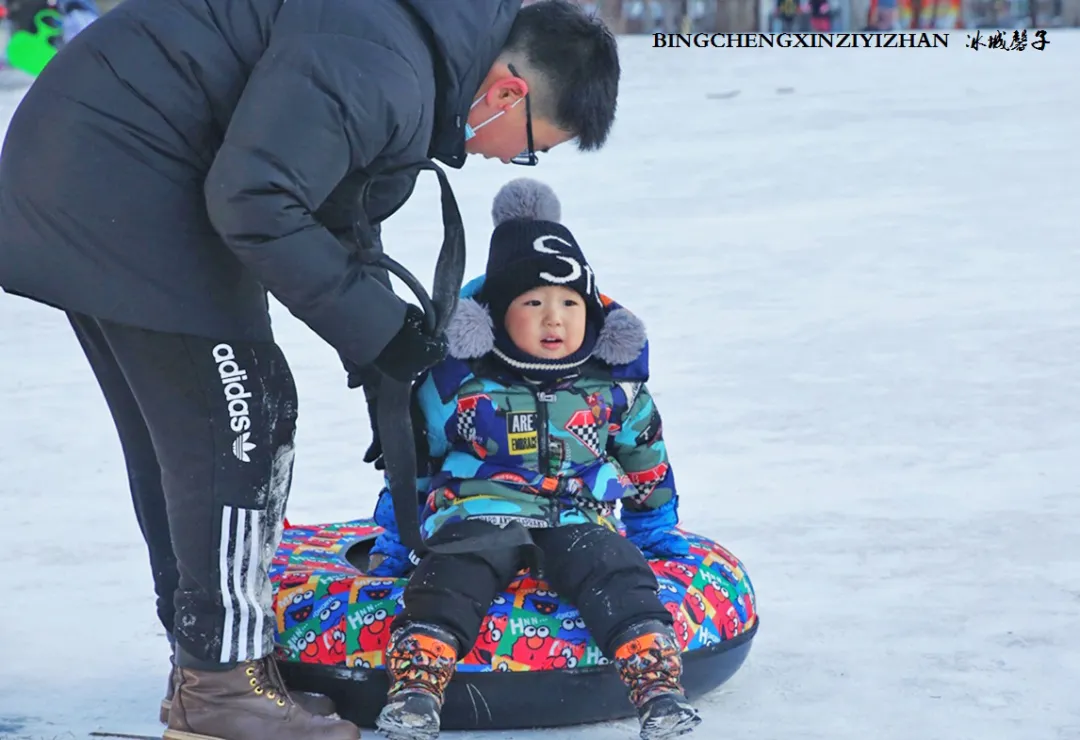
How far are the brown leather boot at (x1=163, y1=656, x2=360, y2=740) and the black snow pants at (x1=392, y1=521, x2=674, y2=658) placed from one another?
0.22 m

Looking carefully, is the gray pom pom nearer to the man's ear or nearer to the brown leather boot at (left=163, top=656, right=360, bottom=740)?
the man's ear

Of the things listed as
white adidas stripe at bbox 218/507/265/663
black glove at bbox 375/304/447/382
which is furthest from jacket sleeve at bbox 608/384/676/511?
white adidas stripe at bbox 218/507/265/663

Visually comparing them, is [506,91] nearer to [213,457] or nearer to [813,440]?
[213,457]

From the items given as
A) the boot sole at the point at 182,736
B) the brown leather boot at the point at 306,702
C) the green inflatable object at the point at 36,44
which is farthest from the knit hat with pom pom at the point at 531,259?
the green inflatable object at the point at 36,44

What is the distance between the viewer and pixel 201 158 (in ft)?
7.88

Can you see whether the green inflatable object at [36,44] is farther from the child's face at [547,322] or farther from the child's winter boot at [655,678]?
the child's winter boot at [655,678]

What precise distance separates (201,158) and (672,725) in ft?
3.57

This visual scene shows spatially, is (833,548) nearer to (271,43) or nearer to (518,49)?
(518,49)

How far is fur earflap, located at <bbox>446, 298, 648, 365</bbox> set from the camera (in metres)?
2.99

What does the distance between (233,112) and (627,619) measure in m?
1.02

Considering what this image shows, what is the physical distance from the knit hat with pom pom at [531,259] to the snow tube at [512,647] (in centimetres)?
45

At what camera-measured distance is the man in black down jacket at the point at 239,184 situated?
7.30 feet

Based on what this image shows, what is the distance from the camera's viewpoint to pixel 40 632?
3312mm

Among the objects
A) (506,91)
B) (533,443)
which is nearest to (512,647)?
(533,443)
